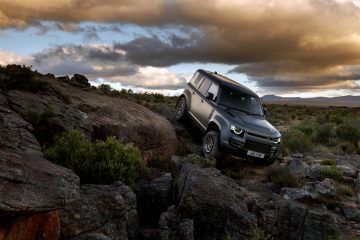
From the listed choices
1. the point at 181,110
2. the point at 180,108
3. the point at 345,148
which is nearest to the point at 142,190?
the point at 181,110

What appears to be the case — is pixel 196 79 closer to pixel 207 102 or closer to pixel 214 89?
pixel 214 89

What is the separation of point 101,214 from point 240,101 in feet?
29.2

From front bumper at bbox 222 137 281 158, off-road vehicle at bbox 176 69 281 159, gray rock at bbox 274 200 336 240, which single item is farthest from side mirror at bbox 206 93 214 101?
gray rock at bbox 274 200 336 240

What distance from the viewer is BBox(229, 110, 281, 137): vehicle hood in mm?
12938

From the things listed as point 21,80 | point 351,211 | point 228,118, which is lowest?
point 351,211

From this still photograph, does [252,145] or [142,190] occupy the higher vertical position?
[252,145]

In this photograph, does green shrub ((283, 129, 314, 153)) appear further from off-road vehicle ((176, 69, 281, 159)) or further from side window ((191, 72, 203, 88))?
side window ((191, 72, 203, 88))

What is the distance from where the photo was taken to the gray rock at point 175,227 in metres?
6.71

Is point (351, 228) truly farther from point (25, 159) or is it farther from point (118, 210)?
point (25, 159)

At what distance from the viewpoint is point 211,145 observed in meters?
13.3

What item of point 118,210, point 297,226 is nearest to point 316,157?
point 297,226

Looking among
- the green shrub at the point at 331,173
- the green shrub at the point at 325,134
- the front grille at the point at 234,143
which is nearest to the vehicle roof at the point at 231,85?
the front grille at the point at 234,143

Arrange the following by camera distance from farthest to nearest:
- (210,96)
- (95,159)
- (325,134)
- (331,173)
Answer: (325,134) → (210,96) → (331,173) → (95,159)

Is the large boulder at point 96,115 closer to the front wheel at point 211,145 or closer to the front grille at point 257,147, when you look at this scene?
the front wheel at point 211,145
